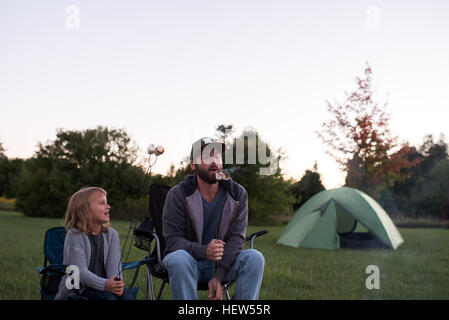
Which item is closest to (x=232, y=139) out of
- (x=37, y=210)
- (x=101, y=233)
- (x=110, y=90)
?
(x=37, y=210)

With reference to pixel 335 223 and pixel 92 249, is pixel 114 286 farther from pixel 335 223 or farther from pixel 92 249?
pixel 335 223

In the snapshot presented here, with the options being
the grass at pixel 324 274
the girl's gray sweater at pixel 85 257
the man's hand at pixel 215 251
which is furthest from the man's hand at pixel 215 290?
the grass at pixel 324 274

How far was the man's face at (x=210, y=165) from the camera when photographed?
7.60ft

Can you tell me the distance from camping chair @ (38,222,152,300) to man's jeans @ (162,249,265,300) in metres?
0.26

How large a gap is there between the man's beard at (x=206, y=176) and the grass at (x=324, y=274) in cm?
146

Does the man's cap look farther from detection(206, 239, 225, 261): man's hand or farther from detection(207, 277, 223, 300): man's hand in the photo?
detection(207, 277, 223, 300): man's hand

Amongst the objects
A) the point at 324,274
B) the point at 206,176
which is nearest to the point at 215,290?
the point at 206,176

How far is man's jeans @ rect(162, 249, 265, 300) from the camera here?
2.06 metres

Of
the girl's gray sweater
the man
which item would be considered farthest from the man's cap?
→ the girl's gray sweater

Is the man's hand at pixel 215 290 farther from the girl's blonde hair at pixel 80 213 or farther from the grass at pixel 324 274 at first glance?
the grass at pixel 324 274

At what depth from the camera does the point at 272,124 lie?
7.04 meters

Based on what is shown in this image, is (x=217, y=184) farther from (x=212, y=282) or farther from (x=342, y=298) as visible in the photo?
(x=342, y=298)

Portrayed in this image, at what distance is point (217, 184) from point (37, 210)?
1937 cm
